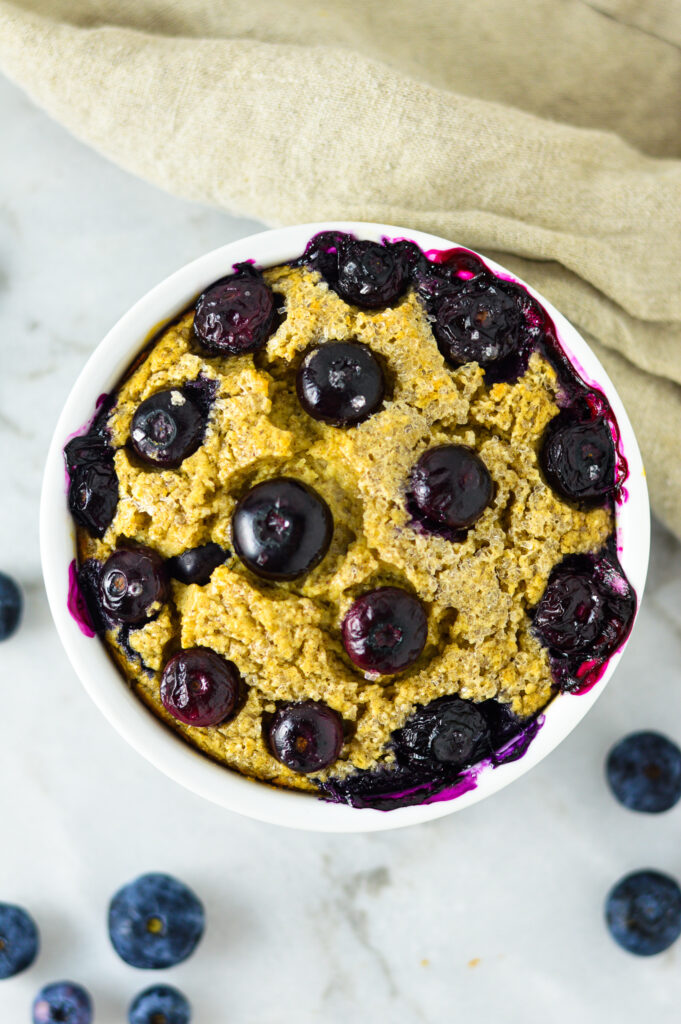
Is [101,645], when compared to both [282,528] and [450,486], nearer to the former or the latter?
[282,528]

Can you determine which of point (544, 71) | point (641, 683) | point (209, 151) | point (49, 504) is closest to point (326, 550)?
point (49, 504)

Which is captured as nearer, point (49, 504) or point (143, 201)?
point (49, 504)

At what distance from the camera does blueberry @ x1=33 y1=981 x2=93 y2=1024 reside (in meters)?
1.97

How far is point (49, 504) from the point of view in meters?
1.45

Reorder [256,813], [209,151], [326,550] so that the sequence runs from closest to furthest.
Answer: [326,550] → [256,813] → [209,151]

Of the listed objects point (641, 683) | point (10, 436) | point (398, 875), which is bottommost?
point (398, 875)

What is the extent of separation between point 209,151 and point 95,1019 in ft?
6.16

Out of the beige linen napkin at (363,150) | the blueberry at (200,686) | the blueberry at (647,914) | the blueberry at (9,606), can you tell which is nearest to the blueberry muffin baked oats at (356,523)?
the blueberry at (200,686)

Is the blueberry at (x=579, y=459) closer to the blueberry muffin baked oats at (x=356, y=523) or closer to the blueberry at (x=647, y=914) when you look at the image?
the blueberry muffin baked oats at (x=356, y=523)

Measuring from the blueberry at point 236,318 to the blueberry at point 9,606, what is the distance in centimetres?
85

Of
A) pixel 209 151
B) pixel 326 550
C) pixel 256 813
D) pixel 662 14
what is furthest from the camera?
pixel 662 14

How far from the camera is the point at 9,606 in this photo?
197cm

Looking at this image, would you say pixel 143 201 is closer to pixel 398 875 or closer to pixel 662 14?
pixel 662 14

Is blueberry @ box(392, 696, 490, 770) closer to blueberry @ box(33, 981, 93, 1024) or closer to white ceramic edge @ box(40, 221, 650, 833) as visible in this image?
white ceramic edge @ box(40, 221, 650, 833)
